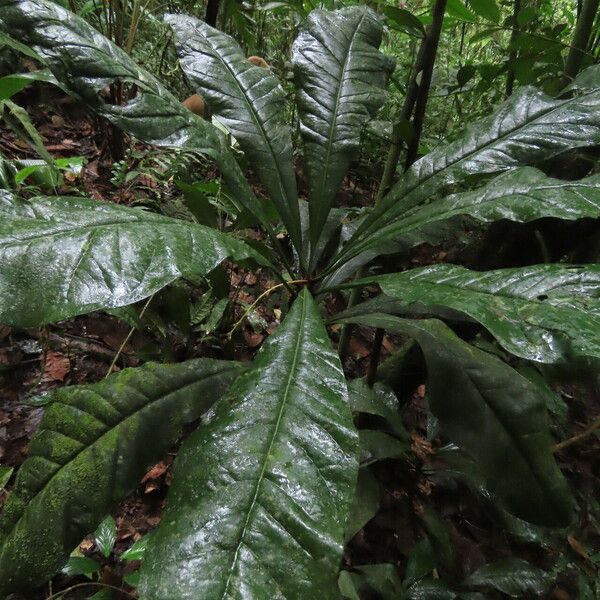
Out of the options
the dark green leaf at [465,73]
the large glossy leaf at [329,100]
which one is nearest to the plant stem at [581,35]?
the dark green leaf at [465,73]

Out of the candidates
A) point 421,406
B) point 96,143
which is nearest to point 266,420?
point 421,406

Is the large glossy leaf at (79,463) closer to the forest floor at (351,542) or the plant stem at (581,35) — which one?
the forest floor at (351,542)

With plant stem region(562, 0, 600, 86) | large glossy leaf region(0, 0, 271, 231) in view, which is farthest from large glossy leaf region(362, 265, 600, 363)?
plant stem region(562, 0, 600, 86)

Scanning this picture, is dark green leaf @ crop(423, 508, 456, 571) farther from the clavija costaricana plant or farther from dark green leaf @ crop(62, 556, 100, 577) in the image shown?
dark green leaf @ crop(62, 556, 100, 577)

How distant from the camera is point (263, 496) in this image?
48cm

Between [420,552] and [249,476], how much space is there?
0.79 metres

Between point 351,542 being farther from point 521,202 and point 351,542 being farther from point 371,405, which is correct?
point 521,202

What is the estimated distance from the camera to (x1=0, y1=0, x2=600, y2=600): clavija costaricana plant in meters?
0.48

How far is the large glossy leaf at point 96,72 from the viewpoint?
83 centimetres

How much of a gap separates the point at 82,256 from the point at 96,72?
0.51 meters

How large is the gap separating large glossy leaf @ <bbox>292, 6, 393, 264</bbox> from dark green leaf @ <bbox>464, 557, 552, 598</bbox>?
855mm

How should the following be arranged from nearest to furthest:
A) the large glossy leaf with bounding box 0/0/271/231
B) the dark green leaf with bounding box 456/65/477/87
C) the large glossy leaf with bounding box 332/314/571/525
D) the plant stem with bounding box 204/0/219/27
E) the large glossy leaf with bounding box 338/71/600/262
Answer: the large glossy leaf with bounding box 332/314/571/525 → the large glossy leaf with bounding box 0/0/271/231 → the large glossy leaf with bounding box 338/71/600/262 → the dark green leaf with bounding box 456/65/477/87 → the plant stem with bounding box 204/0/219/27

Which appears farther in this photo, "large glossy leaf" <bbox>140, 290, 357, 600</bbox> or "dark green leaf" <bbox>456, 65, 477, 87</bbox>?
"dark green leaf" <bbox>456, 65, 477, 87</bbox>

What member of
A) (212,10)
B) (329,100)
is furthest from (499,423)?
(212,10)
